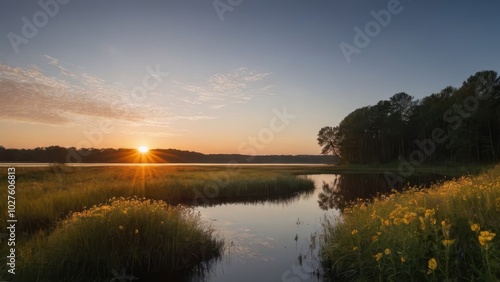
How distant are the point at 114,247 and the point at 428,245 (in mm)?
8291

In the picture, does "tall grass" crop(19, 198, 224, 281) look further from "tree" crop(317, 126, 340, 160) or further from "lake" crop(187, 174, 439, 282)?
"tree" crop(317, 126, 340, 160)

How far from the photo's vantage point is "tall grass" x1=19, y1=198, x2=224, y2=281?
27.1ft

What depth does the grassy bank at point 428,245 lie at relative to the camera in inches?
219

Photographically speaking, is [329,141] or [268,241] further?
[329,141]

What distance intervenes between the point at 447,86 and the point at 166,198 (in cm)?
7864

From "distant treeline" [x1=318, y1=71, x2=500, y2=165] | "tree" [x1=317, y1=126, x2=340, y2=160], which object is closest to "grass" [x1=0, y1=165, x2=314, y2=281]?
"distant treeline" [x1=318, y1=71, x2=500, y2=165]

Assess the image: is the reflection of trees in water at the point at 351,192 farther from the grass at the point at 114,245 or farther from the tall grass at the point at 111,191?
the grass at the point at 114,245

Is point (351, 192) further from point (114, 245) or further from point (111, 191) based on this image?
point (114, 245)

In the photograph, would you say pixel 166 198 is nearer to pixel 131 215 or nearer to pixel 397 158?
pixel 131 215

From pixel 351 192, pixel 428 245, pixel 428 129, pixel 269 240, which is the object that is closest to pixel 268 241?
pixel 269 240

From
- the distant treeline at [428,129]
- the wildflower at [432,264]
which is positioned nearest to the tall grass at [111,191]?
the wildflower at [432,264]

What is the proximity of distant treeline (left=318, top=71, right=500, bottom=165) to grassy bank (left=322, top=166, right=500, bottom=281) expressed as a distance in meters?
56.0

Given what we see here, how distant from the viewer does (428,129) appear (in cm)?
7162

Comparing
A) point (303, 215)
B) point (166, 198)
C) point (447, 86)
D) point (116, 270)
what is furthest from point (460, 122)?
point (116, 270)
